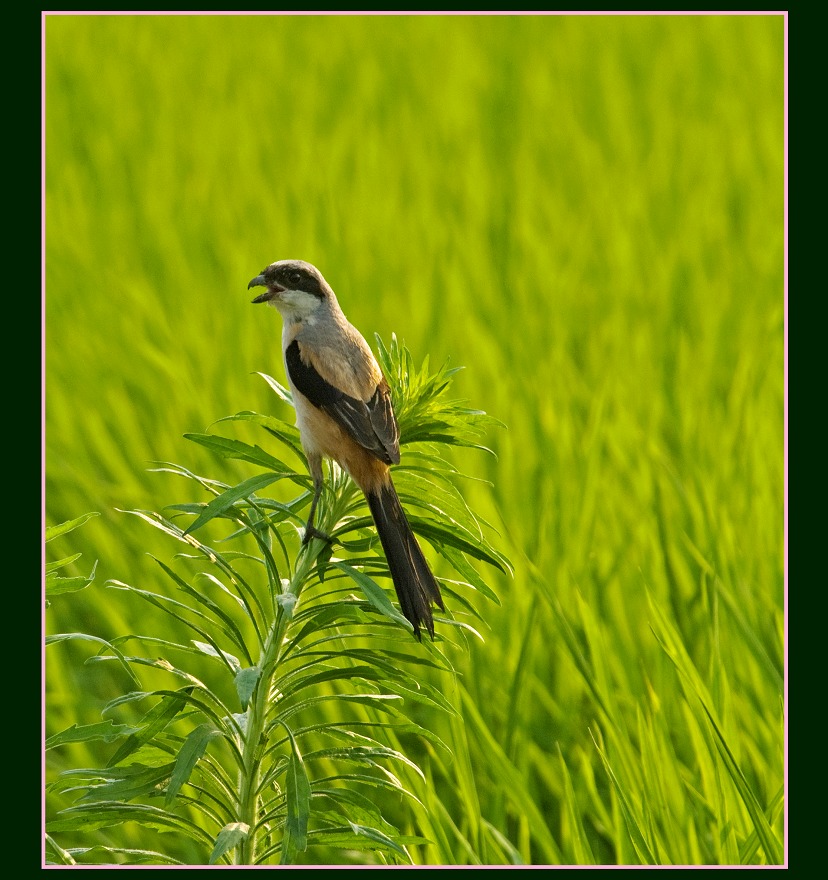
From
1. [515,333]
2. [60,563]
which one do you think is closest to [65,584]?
[60,563]

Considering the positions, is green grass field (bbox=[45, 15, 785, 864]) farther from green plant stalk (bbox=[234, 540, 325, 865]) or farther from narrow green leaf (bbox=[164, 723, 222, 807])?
narrow green leaf (bbox=[164, 723, 222, 807])

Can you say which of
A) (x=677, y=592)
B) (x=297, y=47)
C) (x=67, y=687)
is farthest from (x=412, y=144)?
(x=67, y=687)

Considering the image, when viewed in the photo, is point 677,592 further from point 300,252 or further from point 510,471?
point 300,252

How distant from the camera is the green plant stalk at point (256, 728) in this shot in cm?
165

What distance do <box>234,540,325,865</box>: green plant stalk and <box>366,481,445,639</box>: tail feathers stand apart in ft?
0.48

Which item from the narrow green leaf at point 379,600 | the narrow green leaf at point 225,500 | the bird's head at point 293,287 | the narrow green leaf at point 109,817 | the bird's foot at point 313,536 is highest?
the bird's head at point 293,287

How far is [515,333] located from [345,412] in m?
2.74

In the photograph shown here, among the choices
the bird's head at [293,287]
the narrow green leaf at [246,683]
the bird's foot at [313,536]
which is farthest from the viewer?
the bird's head at [293,287]

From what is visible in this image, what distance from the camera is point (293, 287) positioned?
8.03 feet

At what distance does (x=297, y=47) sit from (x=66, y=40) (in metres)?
1.62

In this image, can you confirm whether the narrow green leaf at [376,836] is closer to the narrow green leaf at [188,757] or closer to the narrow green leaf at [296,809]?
the narrow green leaf at [296,809]

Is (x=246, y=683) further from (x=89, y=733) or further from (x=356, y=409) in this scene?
(x=356, y=409)

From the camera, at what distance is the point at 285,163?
591cm

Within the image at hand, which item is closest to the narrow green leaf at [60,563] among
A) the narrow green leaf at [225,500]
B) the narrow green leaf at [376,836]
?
the narrow green leaf at [225,500]
